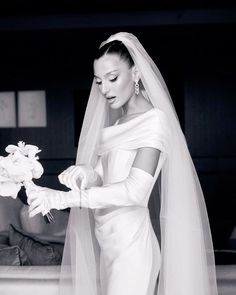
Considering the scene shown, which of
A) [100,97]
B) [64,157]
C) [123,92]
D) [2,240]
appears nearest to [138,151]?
[123,92]

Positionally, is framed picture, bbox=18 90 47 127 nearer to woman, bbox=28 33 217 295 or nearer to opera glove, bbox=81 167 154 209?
woman, bbox=28 33 217 295

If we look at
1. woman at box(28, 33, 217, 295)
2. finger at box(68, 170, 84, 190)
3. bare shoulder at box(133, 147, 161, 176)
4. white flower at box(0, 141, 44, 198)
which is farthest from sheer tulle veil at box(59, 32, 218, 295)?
white flower at box(0, 141, 44, 198)

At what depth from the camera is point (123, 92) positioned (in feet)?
5.56

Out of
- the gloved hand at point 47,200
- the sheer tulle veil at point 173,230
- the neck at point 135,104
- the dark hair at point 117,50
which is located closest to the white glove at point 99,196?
the gloved hand at point 47,200

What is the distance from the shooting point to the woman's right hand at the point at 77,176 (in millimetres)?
1578

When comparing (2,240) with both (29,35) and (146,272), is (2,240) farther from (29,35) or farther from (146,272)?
(29,35)

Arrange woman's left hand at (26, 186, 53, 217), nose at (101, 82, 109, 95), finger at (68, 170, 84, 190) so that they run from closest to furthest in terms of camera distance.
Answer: woman's left hand at (26, 186, 53, 217)
finger at (68, 170, 84, 190)
nose at (101, 82, 109, 95)

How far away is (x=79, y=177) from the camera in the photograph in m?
1.65

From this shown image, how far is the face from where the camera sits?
5.43ft

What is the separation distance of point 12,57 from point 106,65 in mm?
5281

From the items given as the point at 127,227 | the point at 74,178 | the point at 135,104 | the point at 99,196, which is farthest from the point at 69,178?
the point at 135,104

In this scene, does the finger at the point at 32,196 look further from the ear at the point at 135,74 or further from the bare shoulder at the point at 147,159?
the ear at the point at 135,74

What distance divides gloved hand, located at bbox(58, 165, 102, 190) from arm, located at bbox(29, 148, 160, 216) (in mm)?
62

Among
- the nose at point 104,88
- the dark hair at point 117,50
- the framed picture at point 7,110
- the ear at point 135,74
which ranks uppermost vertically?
the framed picture at point 7,110
